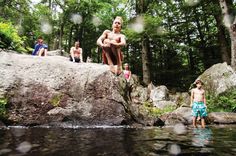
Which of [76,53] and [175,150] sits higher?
[76,53]

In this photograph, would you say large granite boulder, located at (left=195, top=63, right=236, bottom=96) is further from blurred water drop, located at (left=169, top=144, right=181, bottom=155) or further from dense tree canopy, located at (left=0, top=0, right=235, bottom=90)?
blurred water drop, located at (left=169, top=144, right=181, bottom=155)

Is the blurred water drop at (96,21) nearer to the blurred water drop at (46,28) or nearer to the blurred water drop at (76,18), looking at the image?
the blurred water drop at (76,18)

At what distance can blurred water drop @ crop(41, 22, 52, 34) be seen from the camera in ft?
101

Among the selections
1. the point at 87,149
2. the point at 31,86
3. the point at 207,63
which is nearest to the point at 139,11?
the point at 207,63

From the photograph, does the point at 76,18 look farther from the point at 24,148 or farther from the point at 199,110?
the point at 24,148

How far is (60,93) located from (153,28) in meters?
12.2

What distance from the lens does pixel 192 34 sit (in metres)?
26.2

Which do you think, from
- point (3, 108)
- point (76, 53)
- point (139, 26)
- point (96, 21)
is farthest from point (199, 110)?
point (96, 21)

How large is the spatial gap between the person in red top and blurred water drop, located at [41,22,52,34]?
24.8m

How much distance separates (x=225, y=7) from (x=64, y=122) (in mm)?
11513

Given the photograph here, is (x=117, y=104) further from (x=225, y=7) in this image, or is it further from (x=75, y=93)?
(x=225, y=7)

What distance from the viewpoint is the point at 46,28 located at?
31672 millimetres

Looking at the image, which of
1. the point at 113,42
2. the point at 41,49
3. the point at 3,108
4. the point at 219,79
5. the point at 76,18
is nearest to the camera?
the point at 3,108

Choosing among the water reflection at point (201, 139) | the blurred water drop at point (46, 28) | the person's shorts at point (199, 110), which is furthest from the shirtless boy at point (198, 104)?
the blurred water drop at point (46, 28)
